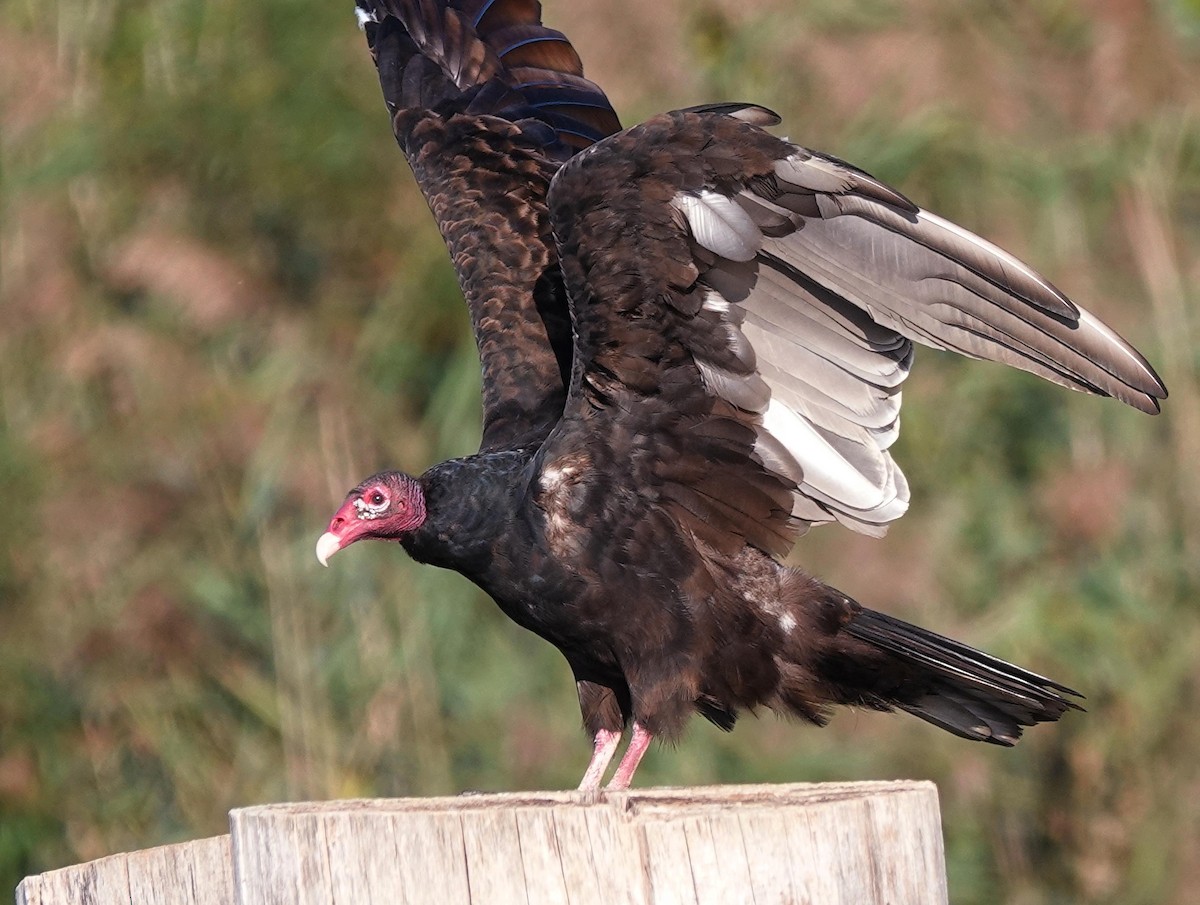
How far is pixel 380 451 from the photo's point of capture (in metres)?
4.96

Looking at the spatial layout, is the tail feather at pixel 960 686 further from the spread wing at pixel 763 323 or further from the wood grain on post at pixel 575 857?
the wood grain on post at pixel 575 857

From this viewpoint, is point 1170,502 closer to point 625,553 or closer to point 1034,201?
point 1034,201

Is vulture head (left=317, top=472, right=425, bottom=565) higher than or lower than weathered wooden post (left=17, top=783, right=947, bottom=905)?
higher

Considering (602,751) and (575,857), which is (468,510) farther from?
(575,857)

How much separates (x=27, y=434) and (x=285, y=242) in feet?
3.14

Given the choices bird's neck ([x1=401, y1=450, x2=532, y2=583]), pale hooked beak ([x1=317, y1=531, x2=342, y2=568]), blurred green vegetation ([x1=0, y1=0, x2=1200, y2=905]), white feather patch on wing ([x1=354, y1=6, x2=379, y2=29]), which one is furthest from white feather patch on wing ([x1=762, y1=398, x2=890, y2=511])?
white feather patch on wing ([x1=354, y1=6, x2=379, y2=29])

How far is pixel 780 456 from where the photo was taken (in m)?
3.34

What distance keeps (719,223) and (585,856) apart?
1.32 meters

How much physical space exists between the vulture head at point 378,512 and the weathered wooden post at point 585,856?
4.40 ft

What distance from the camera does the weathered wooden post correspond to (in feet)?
6.81

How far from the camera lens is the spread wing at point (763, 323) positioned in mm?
3000

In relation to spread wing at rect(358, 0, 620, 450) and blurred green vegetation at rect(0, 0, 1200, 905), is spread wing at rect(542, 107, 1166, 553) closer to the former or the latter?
spread wing at rect(358, 0, 620, 450)

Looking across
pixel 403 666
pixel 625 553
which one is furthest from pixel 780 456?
pixel 403 666

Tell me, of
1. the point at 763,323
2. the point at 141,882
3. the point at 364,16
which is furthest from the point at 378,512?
the point at 364,16
